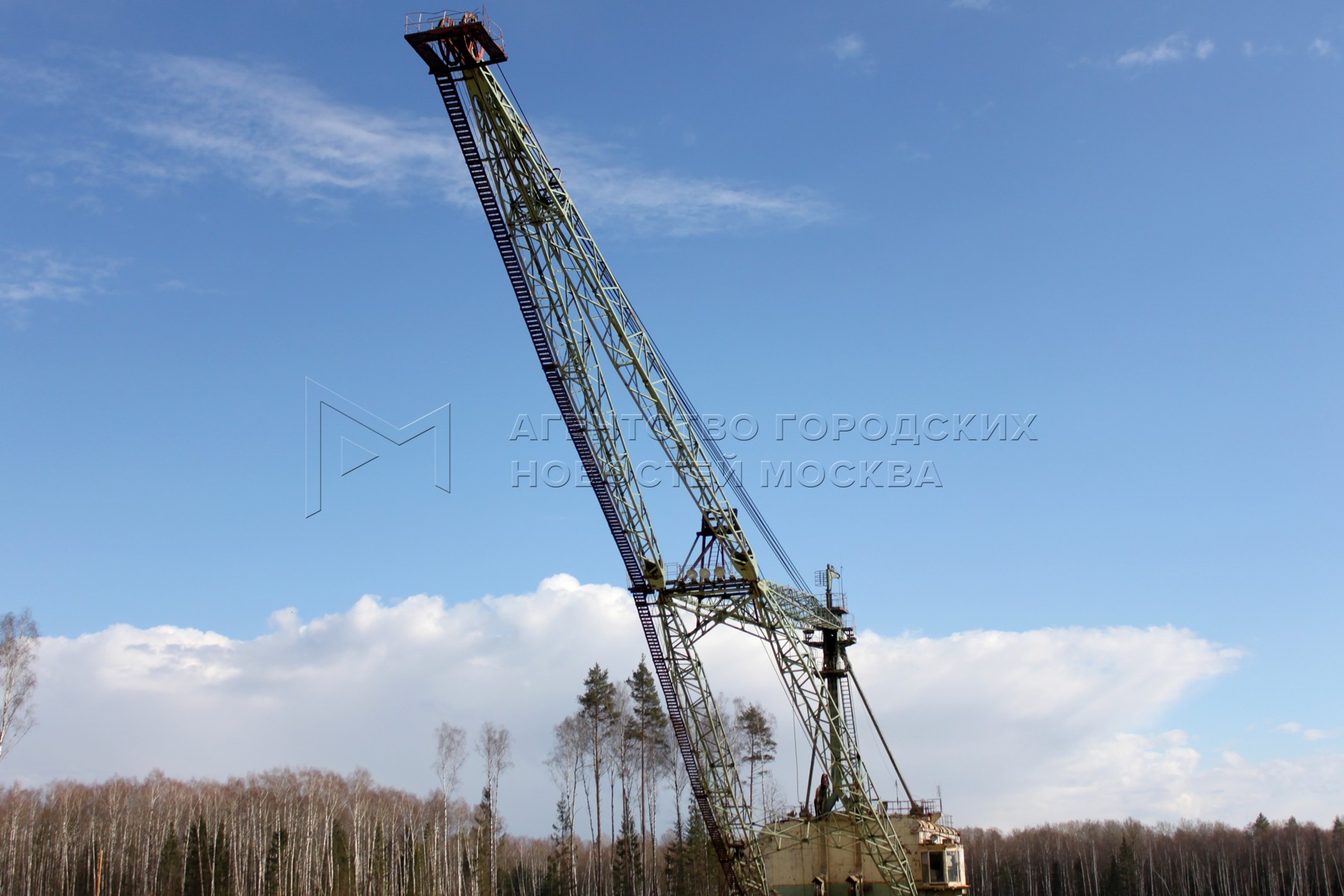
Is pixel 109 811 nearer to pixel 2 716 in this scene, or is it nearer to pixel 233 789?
pixel 233 789

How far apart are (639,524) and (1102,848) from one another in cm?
7833

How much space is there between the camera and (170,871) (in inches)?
2306

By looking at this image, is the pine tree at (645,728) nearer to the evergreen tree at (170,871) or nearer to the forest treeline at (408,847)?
the forest treeline at (408,847)

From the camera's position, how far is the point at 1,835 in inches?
2422

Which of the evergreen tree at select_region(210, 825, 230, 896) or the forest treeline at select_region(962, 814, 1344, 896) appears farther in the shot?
the forest treeline at select_region(962, 814, 1344, 896)

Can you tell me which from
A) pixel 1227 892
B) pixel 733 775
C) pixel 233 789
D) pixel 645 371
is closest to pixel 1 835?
pixel 233 789

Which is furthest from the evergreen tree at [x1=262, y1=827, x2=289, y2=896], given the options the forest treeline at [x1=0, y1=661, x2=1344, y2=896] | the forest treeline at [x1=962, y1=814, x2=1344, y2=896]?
the forest treeline at [x1=962, y1=814, x2=1344, y2=896]

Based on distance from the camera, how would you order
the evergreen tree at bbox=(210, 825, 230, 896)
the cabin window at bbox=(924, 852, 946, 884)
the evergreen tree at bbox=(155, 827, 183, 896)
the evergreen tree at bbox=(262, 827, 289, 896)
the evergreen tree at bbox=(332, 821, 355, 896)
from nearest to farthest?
the cabin window at bbox=(924, 852, 946, 884) → the evergreen tree at bbox=(262, 827, 289, 896) → the evergreen tree at bbox=(210, 825, 230, 896) → the evergreen tree at bbox=(332, 821, 355, 896) → the evergreen tree at bbox=(155, 827, 183, 896)

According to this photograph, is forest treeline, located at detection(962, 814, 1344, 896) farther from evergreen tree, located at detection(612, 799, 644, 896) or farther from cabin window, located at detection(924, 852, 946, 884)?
cabin window, located at detection(924, 852, 946, 884)

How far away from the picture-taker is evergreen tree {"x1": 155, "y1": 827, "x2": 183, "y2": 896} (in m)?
58.7

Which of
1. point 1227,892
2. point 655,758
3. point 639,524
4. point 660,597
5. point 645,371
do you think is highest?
point 645,371

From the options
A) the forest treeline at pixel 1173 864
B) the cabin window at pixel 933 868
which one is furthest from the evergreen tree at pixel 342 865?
the forest treeline at pixel 1173 864

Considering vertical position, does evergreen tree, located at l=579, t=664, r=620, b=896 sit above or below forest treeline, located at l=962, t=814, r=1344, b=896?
above

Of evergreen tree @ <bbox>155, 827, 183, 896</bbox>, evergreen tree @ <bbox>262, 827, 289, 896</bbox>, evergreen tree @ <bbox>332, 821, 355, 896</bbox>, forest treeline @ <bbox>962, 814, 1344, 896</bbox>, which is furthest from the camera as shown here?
forest treeline @ <bbox>962, 814, 1344, 896</bbox>
